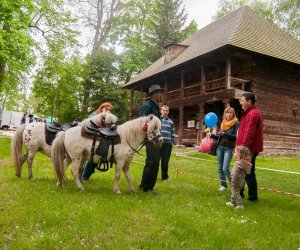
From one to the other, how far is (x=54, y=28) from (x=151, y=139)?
18.7m

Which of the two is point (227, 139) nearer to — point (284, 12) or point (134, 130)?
point (134, 130)

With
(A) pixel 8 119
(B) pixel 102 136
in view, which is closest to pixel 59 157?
(B) pixel 102 136

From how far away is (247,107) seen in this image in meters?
6.10

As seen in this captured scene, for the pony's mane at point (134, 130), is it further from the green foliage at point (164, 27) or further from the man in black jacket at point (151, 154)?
the green foliage at point (164, 27)

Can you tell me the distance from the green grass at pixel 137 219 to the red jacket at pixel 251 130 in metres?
1.17

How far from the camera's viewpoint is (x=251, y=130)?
18.9ft

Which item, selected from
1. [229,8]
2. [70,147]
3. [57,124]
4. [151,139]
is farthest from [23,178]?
[229,8]

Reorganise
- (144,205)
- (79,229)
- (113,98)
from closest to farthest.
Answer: (79,229)
(144,205)
(113,98)

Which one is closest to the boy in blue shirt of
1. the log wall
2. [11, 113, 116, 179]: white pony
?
[11, 113, 116, 179]: white pony

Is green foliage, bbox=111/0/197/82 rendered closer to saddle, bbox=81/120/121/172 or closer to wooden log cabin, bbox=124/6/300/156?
wooden log cabin, bbox=124/6/300/156

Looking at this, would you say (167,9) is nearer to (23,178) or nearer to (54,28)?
(54,28)

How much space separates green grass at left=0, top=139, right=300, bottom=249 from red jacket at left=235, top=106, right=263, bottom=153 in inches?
46.0

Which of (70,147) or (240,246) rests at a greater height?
(70,147)

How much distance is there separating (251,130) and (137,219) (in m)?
2.57
